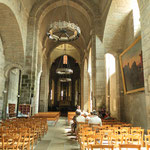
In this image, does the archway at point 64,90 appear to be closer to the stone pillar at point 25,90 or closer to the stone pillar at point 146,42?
the stone pillar at point 25,90

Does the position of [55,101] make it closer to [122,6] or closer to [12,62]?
[12,62]

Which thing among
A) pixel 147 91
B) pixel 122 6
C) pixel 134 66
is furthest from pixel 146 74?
pixel 122 6

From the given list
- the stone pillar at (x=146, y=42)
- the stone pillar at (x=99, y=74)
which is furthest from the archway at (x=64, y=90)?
the stone pillar at (x=146, y=42)

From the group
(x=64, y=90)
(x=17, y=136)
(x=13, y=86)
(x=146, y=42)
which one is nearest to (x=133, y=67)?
(x=146, y=42)

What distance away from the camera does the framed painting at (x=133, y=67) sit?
8945 millimetres

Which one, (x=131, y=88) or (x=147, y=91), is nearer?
(x=147, y=91)

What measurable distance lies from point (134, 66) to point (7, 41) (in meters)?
10.4

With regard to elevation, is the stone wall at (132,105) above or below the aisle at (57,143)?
above

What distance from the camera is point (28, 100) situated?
14773 mm

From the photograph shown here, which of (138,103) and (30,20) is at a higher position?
(30,20)

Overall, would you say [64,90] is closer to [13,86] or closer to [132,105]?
[13,86]

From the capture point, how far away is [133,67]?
9711 millimetres

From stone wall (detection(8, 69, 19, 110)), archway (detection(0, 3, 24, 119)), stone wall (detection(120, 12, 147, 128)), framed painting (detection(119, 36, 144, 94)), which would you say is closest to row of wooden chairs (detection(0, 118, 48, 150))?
framed painting (detection(119, 36, 144, 94))

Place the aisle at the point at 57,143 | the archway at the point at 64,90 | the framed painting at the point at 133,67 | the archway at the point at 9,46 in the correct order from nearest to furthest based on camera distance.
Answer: the aisle at the point at 57,143, the framed painting at the point at 133,67, the archway at the point at 9,46, the archway at the point at 64,90
